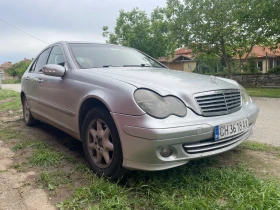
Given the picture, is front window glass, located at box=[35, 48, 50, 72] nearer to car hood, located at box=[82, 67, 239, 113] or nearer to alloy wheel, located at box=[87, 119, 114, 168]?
car hood, located at box=[82, 67, 239, 113]

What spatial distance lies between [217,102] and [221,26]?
14.1 m

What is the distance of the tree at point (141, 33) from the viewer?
24.8m

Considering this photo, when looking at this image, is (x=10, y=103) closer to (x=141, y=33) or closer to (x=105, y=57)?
(x=105, y=57)

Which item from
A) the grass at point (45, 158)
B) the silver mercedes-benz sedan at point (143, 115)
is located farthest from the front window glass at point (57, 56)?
the grass at point (45, 158)

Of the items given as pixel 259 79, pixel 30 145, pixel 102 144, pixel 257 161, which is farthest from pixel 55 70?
pixel 259 79

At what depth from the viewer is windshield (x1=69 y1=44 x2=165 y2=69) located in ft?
11.1

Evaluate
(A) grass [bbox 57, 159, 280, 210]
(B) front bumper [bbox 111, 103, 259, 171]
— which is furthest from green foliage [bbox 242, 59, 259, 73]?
(B) front bumper [bbox 111, 103, 259, 171]

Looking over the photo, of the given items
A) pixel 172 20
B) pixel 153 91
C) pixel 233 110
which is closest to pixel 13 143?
pixel 153 91

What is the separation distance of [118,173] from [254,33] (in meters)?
14.3

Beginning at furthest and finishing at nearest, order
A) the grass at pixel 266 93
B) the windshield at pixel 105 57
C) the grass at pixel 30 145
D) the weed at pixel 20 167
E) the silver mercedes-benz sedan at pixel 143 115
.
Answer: the grass at pixel 266 93 < the grass at pixel 30 145 < the windshield at pixel 105 57 < the weed at pixel 20 167 < the silver mercedes-benz sedan at pixel 143 115

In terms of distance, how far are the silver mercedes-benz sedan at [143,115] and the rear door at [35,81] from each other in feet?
3.02

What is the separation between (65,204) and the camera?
7.04 ft

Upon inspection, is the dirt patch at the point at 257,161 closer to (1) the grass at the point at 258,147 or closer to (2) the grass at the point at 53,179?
(1) the grass at the point at 258,147

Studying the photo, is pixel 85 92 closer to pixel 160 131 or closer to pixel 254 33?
pixel 160 131
